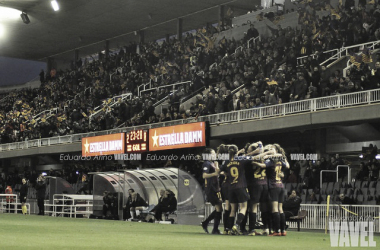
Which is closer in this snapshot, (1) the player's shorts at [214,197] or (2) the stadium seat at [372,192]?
(1) the player's shorts at [214,197]

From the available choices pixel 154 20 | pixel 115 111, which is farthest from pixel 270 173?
pixel 154 20

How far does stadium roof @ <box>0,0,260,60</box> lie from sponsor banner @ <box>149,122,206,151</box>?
14825mm

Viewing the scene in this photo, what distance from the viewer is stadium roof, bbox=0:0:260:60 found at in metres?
42.9

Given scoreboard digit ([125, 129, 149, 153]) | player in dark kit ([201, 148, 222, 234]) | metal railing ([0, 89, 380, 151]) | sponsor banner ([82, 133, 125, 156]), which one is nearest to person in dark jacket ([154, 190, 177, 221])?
metal railing ([0, 89, 380, 151])

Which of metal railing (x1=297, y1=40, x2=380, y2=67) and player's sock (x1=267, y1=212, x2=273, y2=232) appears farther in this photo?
metal railing (x1=297, y1=40, x2=380, y2=67)

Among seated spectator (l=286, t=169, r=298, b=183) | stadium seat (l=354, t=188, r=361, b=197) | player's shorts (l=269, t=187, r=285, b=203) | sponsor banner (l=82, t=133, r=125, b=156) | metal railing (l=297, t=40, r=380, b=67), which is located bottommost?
stadium seat (l=354, t=188, r=361, b=197)

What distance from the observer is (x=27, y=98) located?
179 feet

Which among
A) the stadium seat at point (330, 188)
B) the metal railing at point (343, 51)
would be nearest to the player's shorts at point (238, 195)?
A: the stadium seat at point (330, 188)

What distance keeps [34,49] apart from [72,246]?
48.1 metres

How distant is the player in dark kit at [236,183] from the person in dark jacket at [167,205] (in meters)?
8.07

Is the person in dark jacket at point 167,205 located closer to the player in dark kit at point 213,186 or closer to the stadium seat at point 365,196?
the stadium seat at point 365,196

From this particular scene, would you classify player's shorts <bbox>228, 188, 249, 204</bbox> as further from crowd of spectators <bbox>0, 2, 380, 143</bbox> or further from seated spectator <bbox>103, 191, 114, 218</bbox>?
seated spectator <bbox>103, 191, 114, 218</bbox>

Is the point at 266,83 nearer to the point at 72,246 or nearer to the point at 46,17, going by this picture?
the point at 72,246

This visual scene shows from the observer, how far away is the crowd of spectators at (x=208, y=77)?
83.6 feet
